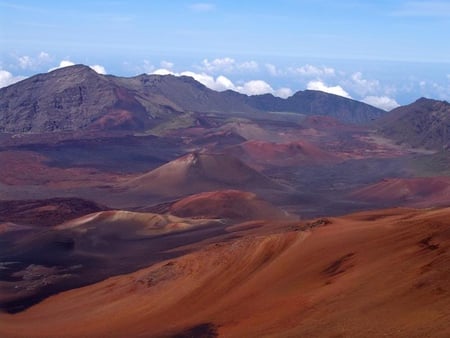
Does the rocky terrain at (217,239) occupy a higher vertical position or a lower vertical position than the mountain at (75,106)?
lower

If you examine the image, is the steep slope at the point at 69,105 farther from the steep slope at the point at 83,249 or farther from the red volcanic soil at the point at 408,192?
the steep slope at the point at 83,249

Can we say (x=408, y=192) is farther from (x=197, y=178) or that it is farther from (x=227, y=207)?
(x=197, y=178)

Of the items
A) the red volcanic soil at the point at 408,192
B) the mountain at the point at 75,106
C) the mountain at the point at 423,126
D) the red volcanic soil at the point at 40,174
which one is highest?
the mountain at the point at 75,106

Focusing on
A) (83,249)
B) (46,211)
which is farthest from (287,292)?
(46,211)

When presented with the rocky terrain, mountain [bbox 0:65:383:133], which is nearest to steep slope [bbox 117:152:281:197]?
the rocky terrain

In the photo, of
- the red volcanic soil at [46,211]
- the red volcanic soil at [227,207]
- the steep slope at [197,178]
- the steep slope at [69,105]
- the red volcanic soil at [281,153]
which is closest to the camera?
the red volcanic soil at [46,211]

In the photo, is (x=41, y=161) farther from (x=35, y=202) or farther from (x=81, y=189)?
(x=35, y=202)


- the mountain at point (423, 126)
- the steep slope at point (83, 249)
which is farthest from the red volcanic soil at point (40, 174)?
the mountain at point (423, 126)
